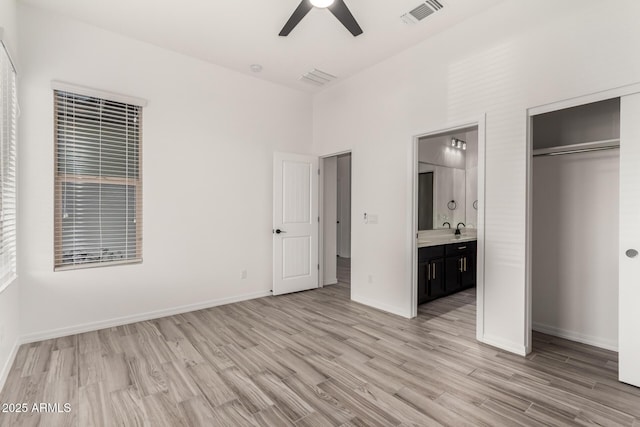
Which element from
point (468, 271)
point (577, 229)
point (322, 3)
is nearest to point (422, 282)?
point (468, 271)

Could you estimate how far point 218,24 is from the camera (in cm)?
327

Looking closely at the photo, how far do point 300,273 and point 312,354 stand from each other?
7.16 ft

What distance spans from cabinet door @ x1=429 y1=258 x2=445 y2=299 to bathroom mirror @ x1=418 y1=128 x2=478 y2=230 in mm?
981

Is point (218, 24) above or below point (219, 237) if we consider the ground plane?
above

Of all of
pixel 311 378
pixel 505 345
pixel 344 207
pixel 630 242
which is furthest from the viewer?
pixel 344 207

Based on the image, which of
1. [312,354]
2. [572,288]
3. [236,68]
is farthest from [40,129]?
[572,288]

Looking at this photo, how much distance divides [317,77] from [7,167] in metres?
3.56

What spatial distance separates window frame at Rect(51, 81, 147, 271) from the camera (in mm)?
3131

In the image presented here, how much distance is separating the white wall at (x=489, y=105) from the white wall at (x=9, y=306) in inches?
139

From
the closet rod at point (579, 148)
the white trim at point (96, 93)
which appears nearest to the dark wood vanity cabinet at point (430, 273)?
the closet rod at point (579, 148)

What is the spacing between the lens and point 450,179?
5594mm

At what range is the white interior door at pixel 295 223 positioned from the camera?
4.70 m

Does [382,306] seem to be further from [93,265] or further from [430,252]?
[93,265]

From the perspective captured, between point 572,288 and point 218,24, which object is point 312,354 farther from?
point 218,24
